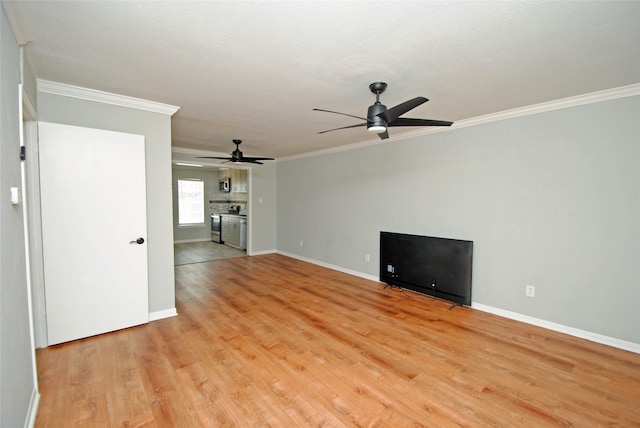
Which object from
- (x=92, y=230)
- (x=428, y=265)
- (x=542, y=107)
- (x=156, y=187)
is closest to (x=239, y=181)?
(x=156, y=187)

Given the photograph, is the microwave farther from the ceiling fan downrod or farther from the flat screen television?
the ceiling fan downrod

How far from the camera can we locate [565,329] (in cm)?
306

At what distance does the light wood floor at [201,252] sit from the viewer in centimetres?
661

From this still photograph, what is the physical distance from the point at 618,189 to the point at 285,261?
5372 mm

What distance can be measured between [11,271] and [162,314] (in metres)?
1.99

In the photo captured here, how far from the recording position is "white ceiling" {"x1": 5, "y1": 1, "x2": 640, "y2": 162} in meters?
1.62

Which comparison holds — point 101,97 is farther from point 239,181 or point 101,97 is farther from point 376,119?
point 239,181

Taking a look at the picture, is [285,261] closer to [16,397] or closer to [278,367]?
[278,367]

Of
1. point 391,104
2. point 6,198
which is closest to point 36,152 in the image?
point 6,198

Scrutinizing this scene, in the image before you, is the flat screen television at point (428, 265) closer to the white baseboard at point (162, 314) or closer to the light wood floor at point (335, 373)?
the light wood floor at point (335, 373)

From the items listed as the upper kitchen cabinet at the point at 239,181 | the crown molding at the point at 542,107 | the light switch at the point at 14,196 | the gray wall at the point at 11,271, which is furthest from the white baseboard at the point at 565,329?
the upper kitchen cabinet at the point at 239,181

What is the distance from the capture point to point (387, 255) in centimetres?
470

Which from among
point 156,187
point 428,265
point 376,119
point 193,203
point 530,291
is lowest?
point 530,291

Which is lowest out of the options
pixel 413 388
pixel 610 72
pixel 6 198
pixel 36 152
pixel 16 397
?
pixel 413 388
